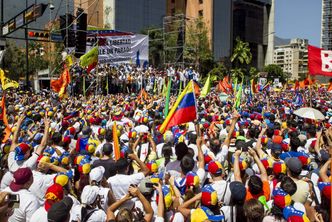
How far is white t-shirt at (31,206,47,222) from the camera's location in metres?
3.64

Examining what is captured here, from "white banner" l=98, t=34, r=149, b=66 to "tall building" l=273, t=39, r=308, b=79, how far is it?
408 ft

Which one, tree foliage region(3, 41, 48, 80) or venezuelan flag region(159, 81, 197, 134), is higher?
Result: tree foliage region(3, 41, 48, 80)

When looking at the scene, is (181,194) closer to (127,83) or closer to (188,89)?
(188,89)

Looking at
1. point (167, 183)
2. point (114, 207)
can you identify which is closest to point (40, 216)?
point (114, 207)

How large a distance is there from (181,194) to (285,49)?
194m

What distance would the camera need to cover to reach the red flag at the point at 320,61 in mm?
9672

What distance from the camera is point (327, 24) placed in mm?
122250

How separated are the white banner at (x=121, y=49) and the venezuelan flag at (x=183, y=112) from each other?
2216 cm

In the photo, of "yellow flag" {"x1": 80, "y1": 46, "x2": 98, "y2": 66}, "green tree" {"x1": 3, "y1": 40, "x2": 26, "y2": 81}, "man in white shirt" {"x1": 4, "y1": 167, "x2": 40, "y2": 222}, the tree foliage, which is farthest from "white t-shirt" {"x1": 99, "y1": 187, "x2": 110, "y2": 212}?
"green tree" {"x1": 3, "y1": 40, "x2": 26, "y2": 81}

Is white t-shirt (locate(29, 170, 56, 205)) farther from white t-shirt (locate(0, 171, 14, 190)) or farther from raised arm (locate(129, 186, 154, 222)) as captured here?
raised arm (locate(129, 186, 154, 222))

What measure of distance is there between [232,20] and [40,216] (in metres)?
72.0

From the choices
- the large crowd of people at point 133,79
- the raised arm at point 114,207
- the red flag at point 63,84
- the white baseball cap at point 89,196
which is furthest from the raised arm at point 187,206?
the large crowd of people at point 133,79

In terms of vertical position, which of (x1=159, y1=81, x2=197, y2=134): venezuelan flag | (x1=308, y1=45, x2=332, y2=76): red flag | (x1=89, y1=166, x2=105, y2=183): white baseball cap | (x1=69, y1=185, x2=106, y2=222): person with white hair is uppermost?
(x1=308, y1=45, x2=332, y2=76): red flag

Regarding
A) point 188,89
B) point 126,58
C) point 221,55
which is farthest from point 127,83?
point 221,55
